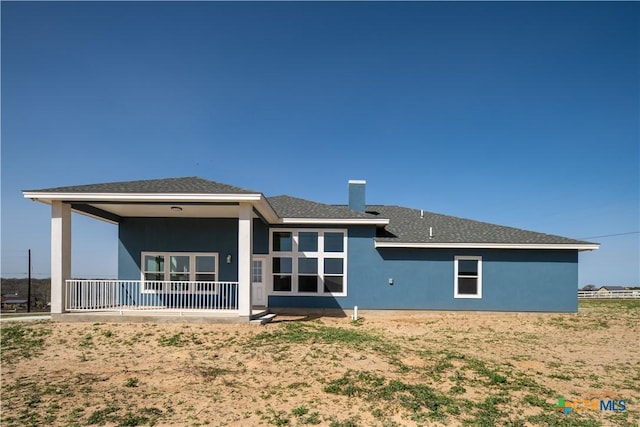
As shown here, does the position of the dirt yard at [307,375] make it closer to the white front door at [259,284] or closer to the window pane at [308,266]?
the white front door at [259,284]

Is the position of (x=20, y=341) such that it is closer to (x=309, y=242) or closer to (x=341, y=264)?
(x=309, y=242)

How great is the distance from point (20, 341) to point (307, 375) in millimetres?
7393

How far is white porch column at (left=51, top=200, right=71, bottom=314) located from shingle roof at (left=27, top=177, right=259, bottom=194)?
676mm

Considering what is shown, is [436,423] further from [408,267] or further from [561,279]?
[561,279]

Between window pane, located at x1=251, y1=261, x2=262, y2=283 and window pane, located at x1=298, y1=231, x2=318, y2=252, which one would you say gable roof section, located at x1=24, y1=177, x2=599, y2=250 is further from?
window pane, located at x1=251, y1=261, x2=262, y2=283

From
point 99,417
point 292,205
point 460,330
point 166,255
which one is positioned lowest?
point 460,330

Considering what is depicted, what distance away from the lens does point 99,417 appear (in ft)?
17.7

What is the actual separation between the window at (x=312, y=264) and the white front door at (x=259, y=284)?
1.28ft

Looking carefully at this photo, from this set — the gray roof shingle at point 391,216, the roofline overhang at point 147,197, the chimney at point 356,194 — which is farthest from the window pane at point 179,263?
the chimney at point 356,194

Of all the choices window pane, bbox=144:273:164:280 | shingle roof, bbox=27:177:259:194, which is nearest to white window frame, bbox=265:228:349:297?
shingle roof, bbox=27:177:259:194

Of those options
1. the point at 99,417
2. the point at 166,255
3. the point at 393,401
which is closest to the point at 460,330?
the point at 393,401

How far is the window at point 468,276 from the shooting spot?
1505 centimetres

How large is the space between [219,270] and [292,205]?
385 cm

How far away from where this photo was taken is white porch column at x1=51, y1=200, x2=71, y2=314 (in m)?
11.7
